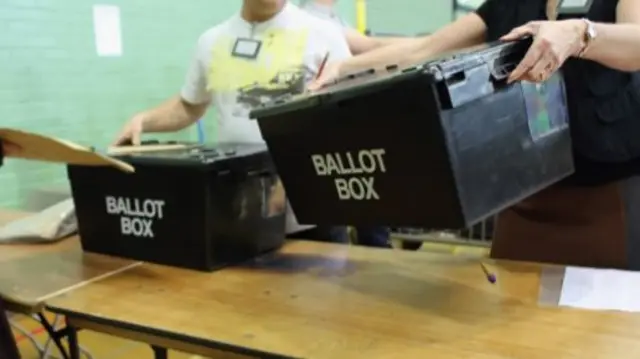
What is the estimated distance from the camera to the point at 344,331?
4.00 ft

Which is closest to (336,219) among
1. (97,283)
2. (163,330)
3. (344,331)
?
(344,331)

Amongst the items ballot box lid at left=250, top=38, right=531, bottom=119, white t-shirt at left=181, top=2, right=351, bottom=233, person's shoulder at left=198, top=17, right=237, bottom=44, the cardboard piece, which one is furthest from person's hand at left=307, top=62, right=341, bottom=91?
the cardboard piece

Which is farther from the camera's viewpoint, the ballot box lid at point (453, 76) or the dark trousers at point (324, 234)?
the dark trousers at point (324, 234)

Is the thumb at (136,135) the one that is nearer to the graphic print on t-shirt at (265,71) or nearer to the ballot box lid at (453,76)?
the graphic print on t-shirt at (265,71)

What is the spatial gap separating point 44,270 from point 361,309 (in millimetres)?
747

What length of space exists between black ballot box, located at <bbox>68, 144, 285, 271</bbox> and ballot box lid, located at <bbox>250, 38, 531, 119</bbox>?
9.2 inches

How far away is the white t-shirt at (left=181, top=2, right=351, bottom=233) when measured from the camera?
201 cm

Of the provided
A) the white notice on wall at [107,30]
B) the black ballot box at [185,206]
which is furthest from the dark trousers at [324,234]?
the white notice on wall at [107,30]

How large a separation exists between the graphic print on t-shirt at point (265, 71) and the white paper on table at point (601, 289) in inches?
34.0

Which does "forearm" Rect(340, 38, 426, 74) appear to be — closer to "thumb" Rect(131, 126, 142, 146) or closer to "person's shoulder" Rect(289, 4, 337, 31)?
"person's shoulder" Rect(289, 4, 337, 31)

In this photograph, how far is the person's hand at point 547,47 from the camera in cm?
126

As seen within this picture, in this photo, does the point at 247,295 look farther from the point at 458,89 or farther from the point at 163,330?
the point at 458,89

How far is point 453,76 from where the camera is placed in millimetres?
1180

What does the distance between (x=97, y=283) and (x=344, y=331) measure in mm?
583
